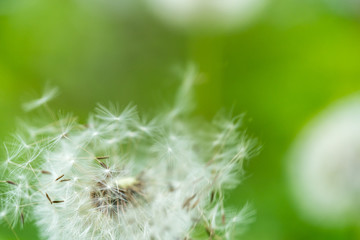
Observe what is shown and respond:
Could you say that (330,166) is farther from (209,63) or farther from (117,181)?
(117,181)

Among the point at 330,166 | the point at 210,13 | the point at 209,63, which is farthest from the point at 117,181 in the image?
the point at 210,13

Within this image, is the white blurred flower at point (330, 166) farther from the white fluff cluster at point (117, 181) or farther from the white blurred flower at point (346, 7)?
the white fluff cluster at point (117, 181)

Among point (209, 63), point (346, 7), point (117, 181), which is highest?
point (346, 7)

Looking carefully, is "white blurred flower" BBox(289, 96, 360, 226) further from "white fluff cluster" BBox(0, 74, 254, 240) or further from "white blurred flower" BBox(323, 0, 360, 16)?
"white fluff cluster" BBox(0, 74, 254, 240)

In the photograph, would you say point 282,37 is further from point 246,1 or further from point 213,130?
point 213,130

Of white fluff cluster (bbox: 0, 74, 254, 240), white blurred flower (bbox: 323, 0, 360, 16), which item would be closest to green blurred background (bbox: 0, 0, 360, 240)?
white blurred flower (bbox: 323, 0, 360, 16)

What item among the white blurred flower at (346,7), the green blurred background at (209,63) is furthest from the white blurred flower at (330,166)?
the white blurred flower at (346,7)
